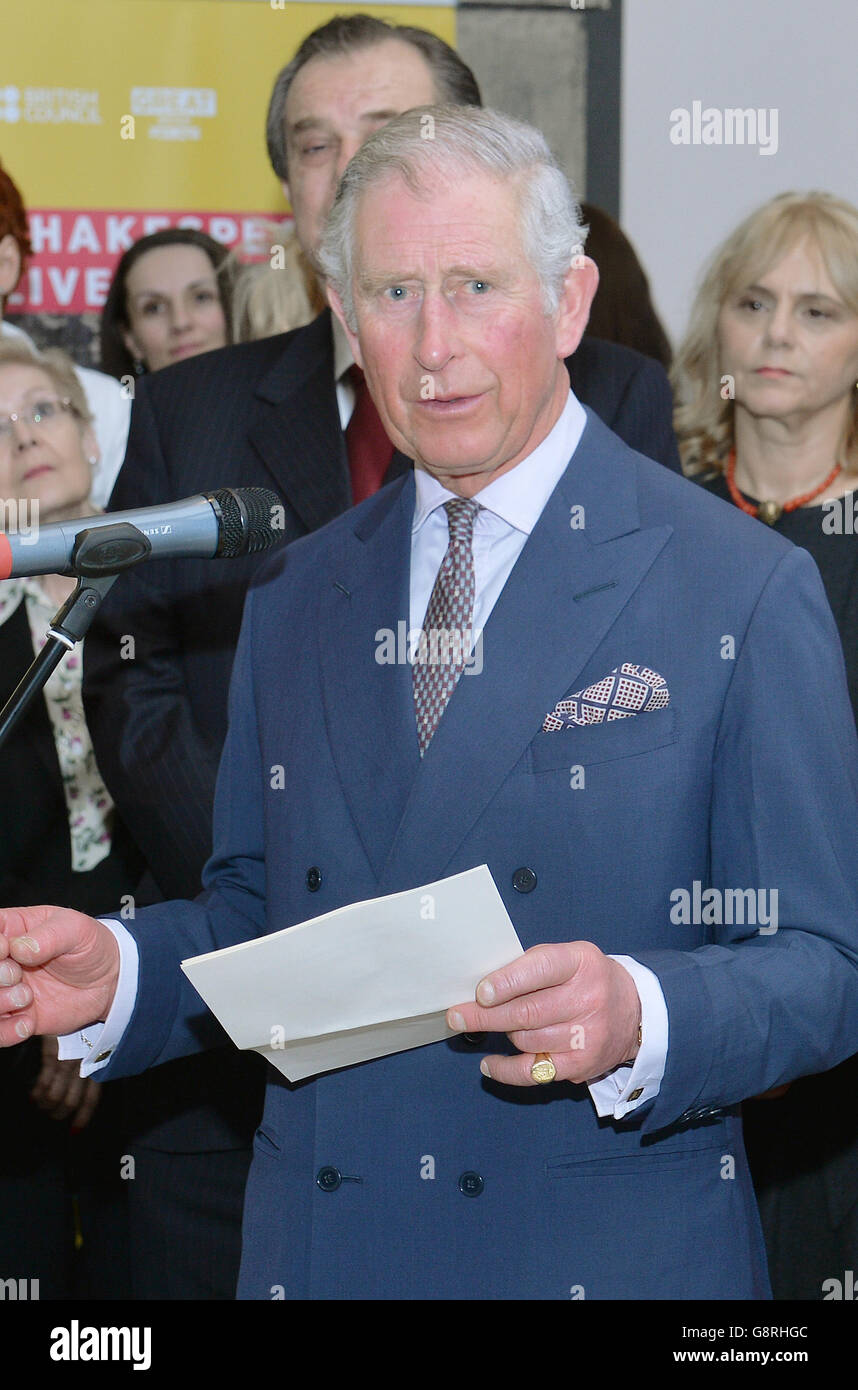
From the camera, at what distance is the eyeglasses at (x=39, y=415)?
127 inches

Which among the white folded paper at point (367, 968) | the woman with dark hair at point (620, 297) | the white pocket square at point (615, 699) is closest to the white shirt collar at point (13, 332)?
the woman with dark hair at point (620, 297)

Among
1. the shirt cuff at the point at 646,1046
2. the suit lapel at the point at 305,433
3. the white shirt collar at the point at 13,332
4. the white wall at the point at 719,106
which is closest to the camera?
the shirt cuff at the point at 646,1046

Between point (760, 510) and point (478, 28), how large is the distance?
1.36 metres

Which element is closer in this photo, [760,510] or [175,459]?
[175,459]

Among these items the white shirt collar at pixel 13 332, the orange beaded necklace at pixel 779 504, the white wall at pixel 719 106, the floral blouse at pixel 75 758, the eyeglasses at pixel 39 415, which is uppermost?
the white wall at pixel 719 106

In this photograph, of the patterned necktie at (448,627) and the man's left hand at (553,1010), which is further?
the patterned necktie at (448,627)

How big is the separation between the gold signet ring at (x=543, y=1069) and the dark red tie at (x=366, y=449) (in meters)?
1.49

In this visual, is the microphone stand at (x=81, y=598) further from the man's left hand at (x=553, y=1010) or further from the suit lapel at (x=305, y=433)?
the suit lapel at (x=305, y=433)

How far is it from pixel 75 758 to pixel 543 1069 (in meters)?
1.83

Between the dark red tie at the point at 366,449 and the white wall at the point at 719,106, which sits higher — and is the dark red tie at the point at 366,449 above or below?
below

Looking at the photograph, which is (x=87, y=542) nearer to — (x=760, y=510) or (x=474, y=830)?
(x=474, y=830)

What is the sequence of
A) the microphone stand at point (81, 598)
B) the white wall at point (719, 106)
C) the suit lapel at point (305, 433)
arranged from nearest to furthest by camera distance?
the microphone stand at point (81, 598) → the suit lapel at point (305, 433) → the white wall at point (719, 106)

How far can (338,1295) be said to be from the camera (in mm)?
1759
